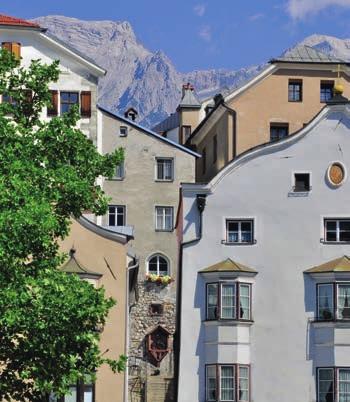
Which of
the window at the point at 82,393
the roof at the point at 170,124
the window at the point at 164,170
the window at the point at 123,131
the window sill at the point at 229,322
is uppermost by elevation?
the roof at the point at 170,124

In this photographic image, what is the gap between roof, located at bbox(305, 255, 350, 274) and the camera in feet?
187

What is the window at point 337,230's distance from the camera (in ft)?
191

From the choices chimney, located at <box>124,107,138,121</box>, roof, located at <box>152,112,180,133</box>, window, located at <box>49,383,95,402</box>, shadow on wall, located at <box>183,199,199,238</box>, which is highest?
roof, located at <box>152,112,180,133</box>

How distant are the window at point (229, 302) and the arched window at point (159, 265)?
27.3 meters

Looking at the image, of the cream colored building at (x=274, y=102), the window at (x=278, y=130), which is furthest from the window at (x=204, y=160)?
the window at (x=278, y=130)

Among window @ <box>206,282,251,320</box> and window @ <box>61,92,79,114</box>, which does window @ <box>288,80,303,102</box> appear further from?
window @ <box>206,282,251,320</box>

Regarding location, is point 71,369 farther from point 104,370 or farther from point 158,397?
point 158,397

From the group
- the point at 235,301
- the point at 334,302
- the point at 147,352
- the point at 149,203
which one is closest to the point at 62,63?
the point at 149,203

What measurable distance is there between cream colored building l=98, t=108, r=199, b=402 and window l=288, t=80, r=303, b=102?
343 inches

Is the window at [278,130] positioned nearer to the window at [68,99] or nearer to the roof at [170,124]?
the window at [68,99]

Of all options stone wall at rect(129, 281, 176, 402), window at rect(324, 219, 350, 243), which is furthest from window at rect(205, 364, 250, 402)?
stone wall at rect(129, 281, 176, 402)

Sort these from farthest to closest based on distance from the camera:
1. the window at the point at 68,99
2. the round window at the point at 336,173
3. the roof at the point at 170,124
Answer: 1. the roof at the point at 170,124
2. the window at the point at 68,99
3. the round window at the point at 336,173

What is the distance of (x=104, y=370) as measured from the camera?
55.4 metres

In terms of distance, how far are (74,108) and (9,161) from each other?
377 cm
